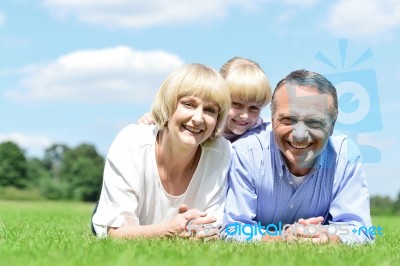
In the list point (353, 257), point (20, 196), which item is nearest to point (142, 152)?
point (353, 257)

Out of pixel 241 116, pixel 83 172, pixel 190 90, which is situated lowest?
pixel 241 116

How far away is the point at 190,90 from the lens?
6406mm

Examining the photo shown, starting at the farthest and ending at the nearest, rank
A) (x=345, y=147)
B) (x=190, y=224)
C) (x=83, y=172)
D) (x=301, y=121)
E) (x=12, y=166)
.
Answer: (x=12, y=166), (x=83, y=172), (x=345, y=147), (x=301, y=121), (x=190, y=224)

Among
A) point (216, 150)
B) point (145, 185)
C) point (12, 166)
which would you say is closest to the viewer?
point (145, 185)

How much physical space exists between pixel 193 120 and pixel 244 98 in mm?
1560

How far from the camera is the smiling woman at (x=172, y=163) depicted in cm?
641

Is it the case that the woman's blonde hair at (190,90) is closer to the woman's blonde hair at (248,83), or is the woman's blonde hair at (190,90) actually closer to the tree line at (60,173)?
the woman's blonde hair at (248,83)

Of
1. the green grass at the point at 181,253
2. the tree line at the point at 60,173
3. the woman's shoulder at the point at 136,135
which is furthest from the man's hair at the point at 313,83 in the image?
the tree line at the point at 60,173

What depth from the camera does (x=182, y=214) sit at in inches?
240

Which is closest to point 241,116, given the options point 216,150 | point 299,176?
point 216,150

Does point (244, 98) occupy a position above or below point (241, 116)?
above

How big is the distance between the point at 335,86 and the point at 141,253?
2.91 metres

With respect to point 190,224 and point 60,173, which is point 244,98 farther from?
point 60,173

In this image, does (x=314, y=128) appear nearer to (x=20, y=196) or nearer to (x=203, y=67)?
(x=203, y=67)
